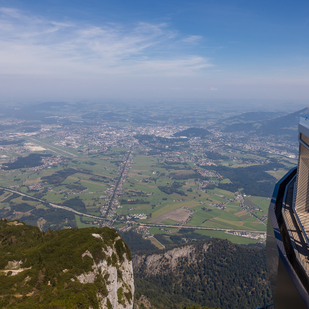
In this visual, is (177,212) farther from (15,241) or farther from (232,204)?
(15,241)

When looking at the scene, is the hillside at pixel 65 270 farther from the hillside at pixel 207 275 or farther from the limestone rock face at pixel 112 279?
the hillside at pixel 207 275

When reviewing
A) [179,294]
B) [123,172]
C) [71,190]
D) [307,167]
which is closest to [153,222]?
[179,294]

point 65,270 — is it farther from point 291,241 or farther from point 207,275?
point 207,275

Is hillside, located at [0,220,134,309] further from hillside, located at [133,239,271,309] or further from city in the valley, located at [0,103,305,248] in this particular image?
city in the valley, located at [0,103,305,248]

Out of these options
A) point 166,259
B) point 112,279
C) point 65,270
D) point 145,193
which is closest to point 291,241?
point 112,279

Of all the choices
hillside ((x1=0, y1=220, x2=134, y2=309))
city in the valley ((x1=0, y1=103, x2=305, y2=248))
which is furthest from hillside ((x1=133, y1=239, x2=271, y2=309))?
hillside ((x1=0, y1=220, x2=134, y2=309))

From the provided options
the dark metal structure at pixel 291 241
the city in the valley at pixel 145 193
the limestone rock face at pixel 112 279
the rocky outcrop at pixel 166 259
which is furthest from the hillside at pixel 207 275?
the dark metal structure at pixel 291 241
